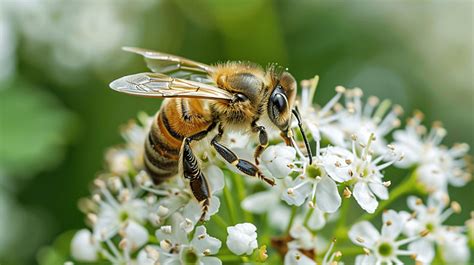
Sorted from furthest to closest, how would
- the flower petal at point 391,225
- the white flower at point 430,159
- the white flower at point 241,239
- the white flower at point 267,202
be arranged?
the white flower at point 430,159, the white flower at point 267,202, the flower petal at point 391,225, the white flower at point 241,239

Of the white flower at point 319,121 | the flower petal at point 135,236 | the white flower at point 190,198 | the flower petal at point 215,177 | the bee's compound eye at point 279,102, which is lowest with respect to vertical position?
the flower petal at point 135,236

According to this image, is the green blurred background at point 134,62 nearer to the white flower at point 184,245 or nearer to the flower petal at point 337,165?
the white flower at point 184,245

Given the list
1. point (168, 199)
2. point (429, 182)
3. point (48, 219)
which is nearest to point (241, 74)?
point (168, 199)

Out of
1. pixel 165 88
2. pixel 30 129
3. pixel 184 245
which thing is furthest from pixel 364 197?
pixel 30 129

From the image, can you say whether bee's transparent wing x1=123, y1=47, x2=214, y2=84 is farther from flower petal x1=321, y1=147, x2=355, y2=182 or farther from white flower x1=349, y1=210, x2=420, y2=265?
white flower x1=349, y1=210, x2=420, y2=265

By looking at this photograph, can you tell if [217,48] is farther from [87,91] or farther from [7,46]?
[7,46]

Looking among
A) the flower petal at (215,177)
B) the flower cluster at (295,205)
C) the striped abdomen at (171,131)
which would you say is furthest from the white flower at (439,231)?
the striped abdomen at (171,131)

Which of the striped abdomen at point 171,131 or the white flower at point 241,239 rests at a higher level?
the striped abdomen at point 171,131
